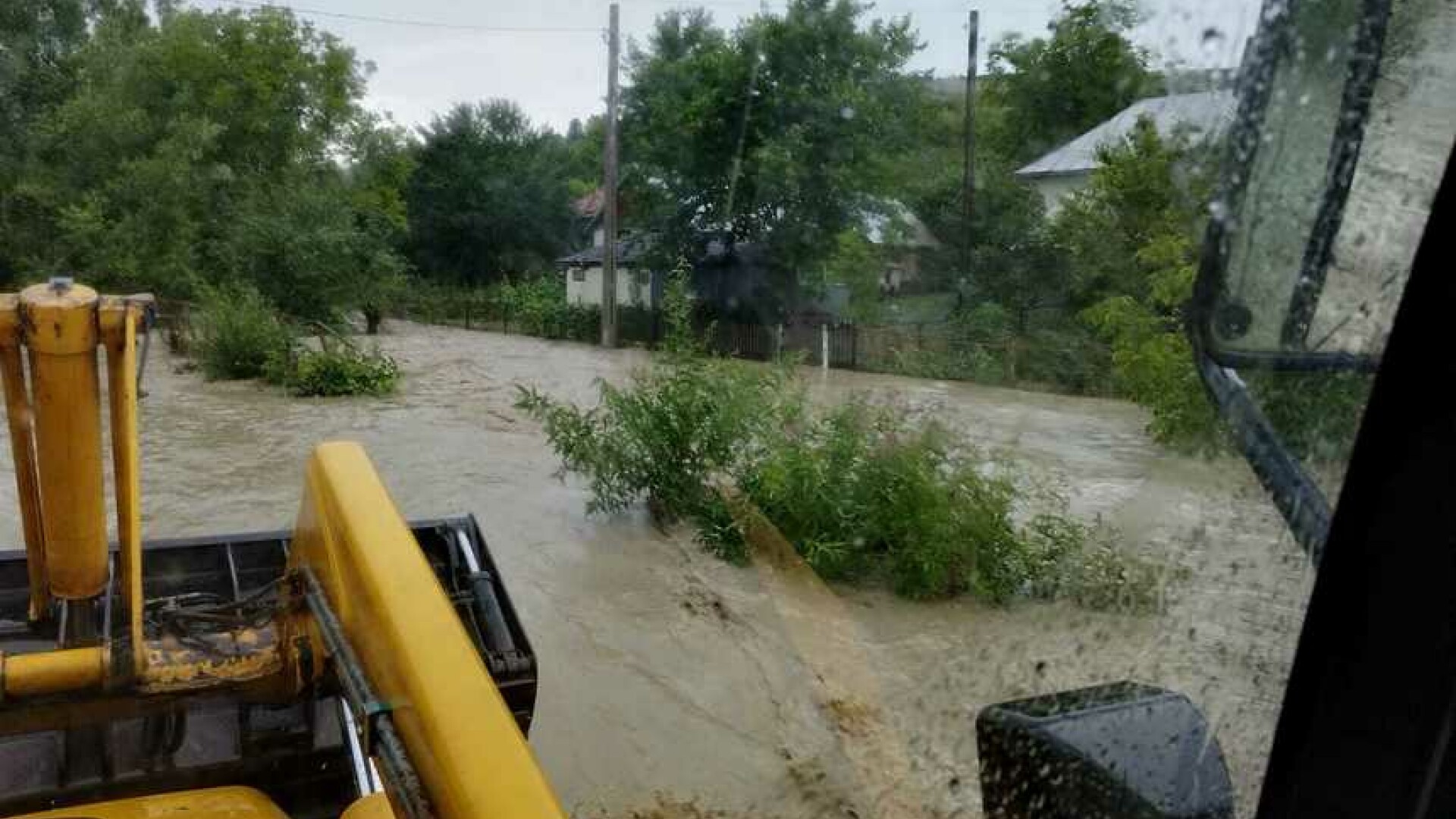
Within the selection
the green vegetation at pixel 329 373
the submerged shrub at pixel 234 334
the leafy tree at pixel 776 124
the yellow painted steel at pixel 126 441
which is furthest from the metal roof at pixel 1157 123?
the submerged shrub at pixel 234 334

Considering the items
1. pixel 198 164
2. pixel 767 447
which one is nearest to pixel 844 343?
pixel 767 447

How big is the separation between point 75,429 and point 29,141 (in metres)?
10.1

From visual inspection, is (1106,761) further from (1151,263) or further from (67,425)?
(67,425)

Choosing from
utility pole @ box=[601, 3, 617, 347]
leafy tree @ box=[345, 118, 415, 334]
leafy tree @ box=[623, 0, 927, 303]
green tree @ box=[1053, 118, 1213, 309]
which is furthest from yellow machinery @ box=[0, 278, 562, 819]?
leafy tree @ box=[345, 118, 415, 334]

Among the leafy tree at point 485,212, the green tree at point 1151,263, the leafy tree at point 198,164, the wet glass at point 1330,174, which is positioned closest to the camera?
the wet glass at point 1330,174

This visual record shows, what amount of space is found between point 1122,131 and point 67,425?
1.93 metres

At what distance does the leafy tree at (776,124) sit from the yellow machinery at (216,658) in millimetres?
3286

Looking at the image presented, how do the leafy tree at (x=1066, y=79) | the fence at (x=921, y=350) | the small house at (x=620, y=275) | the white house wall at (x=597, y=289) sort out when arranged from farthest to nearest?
the white house wall at (x=597, y=289)
the small house at (x=620, y=275)
the fence at (x=921, y=350)
the leafy tree at (x=1066, y=79)

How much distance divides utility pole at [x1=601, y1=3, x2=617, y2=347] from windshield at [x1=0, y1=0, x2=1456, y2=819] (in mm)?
114

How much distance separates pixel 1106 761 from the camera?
0.76m

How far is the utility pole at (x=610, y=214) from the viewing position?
11.4 metres

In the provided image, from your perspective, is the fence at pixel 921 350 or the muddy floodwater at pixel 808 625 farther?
the fence at pixel 921 350

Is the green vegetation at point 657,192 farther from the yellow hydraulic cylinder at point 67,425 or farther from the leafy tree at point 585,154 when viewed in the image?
the yellow hydraulic cylinder at point 67,425

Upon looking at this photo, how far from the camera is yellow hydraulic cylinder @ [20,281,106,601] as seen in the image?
79.6 inches
